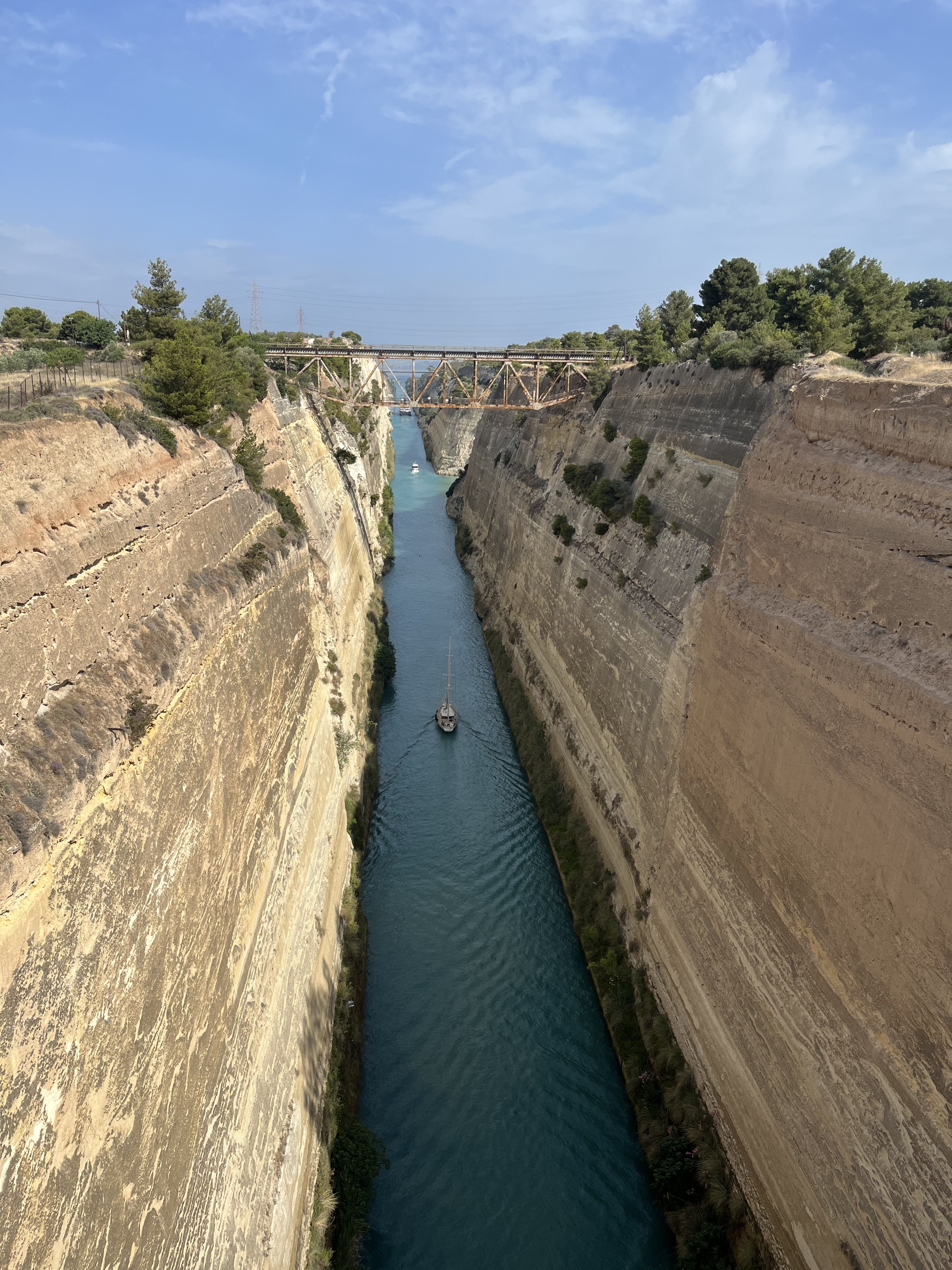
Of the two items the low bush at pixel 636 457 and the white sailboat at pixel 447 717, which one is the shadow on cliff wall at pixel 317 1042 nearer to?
the white sailboat at pixel 447 717

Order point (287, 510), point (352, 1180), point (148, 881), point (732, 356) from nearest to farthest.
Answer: point (148, 881)
point (352, 1180)
point (732, 356)
point (287, 510)

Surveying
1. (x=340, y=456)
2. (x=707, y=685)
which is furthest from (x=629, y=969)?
(x=340, y=456)

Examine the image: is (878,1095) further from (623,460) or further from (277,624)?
(623,460)

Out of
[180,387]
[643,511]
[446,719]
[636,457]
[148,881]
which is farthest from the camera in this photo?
[446,719]

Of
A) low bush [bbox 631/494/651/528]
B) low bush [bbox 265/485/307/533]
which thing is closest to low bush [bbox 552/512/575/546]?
low bush [bbox 631/494/651/528]

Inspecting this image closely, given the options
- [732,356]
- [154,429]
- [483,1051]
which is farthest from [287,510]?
[483,1051]

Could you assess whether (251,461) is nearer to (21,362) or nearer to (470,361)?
(21,362)
